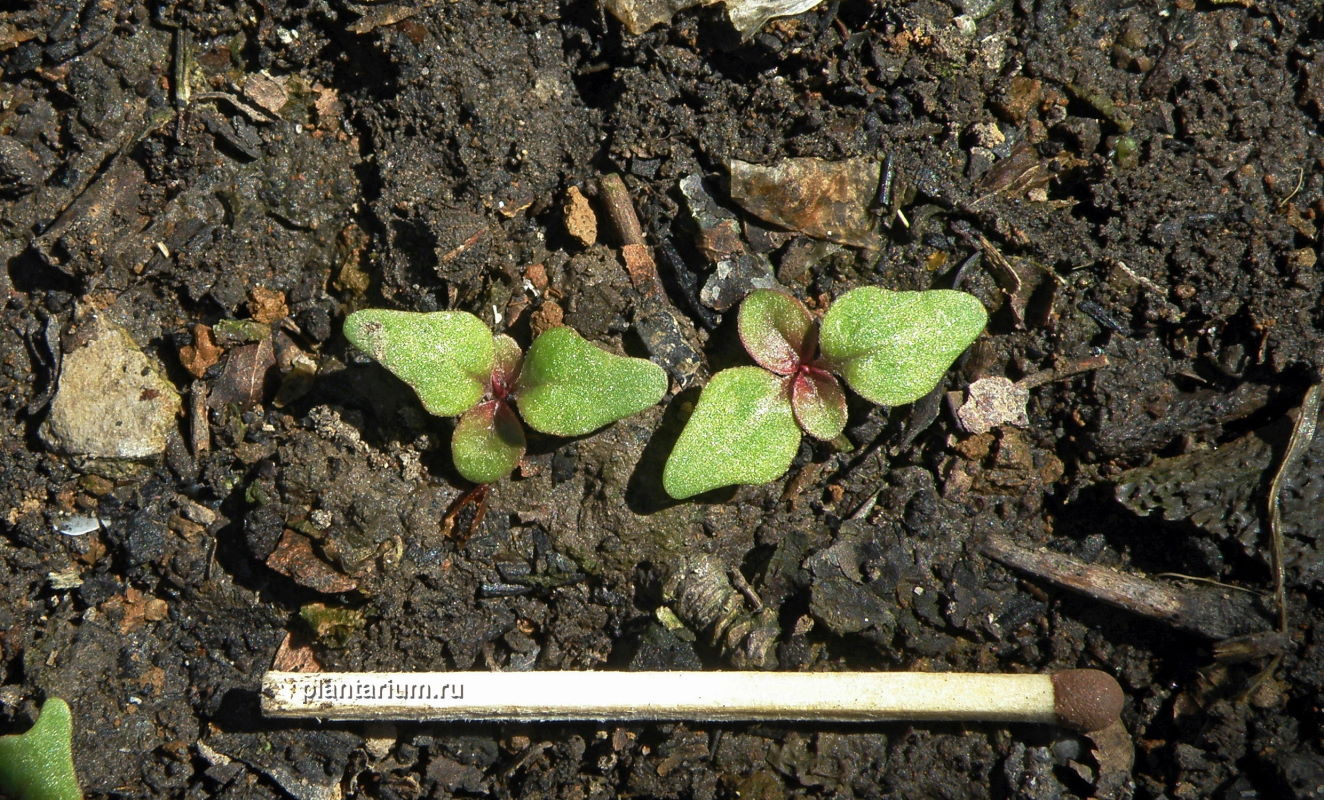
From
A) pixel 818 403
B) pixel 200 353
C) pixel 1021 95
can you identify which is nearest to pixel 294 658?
pixel 200 353

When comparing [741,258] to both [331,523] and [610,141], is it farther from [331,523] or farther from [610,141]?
[331,523]

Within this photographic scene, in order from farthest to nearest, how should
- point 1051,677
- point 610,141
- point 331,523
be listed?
point 610,141, point 331,523, point 1051,677

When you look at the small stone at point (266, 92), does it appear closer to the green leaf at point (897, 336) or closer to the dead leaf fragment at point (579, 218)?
the dead leaf fragment at point (579, 218)

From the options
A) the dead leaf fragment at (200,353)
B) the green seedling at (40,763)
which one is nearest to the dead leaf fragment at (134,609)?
the green seedling at (40,763)

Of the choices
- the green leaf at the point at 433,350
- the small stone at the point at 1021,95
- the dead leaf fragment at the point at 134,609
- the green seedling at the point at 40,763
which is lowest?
the green seedling at the point at 40,763

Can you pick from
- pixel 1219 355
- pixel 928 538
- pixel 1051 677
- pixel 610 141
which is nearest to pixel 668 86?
pixel 610 141

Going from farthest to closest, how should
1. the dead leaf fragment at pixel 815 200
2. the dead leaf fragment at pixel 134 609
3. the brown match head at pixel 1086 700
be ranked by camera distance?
the dead leaf fragment at pixel 134 609
the dead leaf fragment at pixel 815 200
the brown match head at pixel 1086 700

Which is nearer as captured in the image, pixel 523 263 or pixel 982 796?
pixel 982 796
